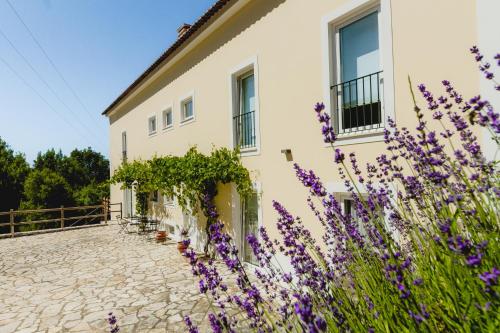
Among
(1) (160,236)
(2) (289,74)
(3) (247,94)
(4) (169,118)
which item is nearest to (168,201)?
(1) (160,236)

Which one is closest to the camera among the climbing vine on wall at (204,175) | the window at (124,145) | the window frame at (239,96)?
the window frame at (239,96)

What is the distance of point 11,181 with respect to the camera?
32.5 metres

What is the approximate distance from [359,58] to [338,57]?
1.32 ft

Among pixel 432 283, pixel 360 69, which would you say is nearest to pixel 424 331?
pixel 432 283

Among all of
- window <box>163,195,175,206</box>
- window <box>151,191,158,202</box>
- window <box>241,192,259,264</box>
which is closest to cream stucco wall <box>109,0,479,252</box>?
window <box>241,192,259,264</box>

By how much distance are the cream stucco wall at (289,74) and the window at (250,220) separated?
46 cm

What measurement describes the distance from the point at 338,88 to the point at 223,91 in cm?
394

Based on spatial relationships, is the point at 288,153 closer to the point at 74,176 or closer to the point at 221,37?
the point at 221,37

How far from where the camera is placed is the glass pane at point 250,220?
7.84 m

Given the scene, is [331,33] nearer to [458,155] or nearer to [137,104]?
[458,155]

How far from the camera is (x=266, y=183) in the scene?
7.16 m

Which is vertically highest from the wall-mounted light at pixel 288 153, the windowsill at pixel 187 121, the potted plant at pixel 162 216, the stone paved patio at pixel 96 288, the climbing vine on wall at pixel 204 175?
the windowsill at pixel 187 121

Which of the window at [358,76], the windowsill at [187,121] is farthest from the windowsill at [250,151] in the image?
the windowsill at [187,121]

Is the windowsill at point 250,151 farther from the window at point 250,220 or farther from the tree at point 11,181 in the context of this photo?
the tree at point 11,181
